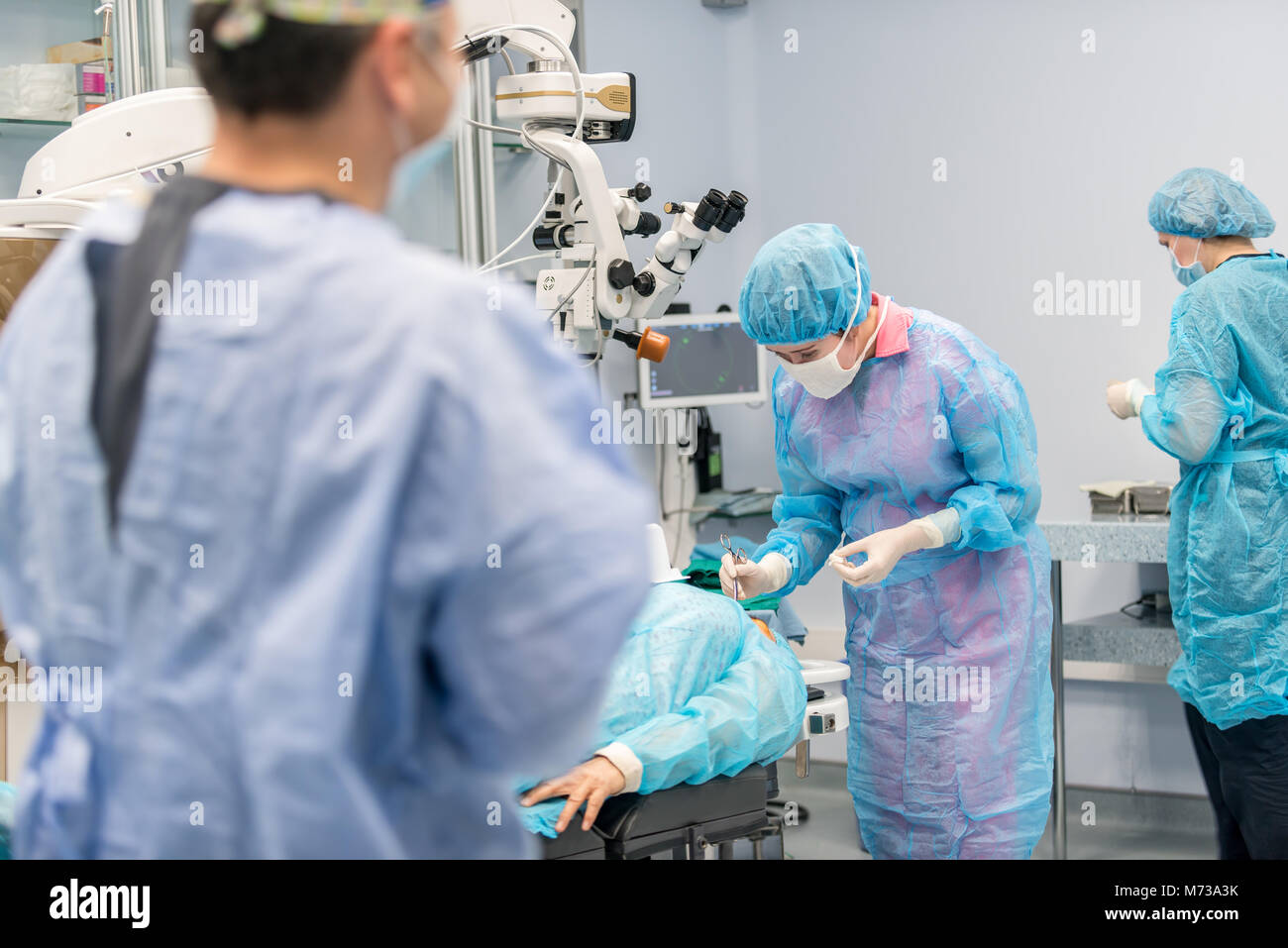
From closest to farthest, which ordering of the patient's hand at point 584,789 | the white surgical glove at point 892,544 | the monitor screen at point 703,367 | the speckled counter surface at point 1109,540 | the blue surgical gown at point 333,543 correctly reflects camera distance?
the blue surgical gown at point 333,543
the patient's hand at point 584,789
the white surgical glove at point 892,544
the speckled counter surface at point 1109,540
the monitor screen at point 703,367

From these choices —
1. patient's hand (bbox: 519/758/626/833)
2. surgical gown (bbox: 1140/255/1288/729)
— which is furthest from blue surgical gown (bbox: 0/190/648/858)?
surgical gown (bbox: 1140/255/1288/729)

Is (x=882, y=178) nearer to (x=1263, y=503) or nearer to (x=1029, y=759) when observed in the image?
(x=1263, y=503)

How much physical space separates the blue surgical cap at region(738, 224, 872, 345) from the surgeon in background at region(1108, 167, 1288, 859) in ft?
2.56

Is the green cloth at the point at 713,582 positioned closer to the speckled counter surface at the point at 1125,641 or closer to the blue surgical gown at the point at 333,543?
the speckled counter surface at the point at 1125,641

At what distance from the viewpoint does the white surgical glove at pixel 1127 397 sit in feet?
8.74

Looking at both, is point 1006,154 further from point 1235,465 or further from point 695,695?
point 695,695

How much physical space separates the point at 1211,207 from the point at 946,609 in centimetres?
106

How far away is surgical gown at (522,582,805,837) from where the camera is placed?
5.82 feet

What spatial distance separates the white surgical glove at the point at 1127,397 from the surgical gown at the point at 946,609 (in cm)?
73

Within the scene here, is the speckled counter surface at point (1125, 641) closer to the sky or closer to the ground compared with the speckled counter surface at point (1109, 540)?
closer to the ground

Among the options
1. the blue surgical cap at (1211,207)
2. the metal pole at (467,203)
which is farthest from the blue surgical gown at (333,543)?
the metal pole at (467,203)

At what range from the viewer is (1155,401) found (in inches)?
96.5

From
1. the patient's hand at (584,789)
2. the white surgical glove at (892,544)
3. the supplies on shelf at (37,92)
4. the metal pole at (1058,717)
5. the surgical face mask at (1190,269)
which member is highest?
the supplies on shelf at (37,92)
